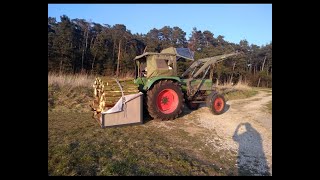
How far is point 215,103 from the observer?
9906 mm

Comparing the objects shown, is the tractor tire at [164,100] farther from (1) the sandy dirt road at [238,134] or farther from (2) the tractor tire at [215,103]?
(2) the tractor tire at [215,103]

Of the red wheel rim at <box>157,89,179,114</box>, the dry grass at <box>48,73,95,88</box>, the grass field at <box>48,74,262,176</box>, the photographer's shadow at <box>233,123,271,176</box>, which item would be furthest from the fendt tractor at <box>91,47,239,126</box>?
the dry grass at <box>48,73,95,88</box>

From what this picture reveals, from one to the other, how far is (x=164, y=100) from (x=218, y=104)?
269 cm

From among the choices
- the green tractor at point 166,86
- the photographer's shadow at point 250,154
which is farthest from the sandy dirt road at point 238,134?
the green tractor at point 166,86

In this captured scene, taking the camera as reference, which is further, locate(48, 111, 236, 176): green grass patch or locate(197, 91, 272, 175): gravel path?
locate(197, 91, 272, 175): gravel path

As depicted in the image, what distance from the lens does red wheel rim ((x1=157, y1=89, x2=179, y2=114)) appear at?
8320mm

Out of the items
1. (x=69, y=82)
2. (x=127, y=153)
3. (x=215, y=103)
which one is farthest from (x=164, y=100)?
(x=69, y=82)

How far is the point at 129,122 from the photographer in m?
7.41

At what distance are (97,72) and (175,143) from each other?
771 inches

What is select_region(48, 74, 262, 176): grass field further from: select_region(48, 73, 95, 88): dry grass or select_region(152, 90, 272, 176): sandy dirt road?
select_region(48, 73, 95, 88): dry grass

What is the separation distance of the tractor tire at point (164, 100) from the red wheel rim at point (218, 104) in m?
1.95
